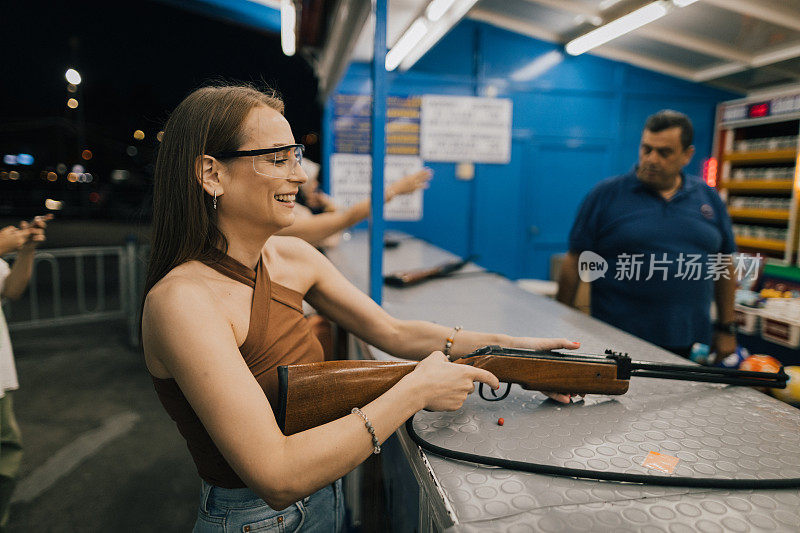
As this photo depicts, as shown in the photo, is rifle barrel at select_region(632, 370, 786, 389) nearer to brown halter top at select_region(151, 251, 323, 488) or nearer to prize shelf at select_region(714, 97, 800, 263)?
prize shelf at select_region(714, 97, 800, 263)

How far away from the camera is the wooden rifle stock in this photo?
34.4 inches

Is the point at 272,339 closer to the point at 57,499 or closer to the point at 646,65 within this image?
the point at 646,65

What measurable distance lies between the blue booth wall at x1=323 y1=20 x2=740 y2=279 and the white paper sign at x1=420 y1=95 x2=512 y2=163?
347mm

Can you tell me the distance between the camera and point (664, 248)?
5.92ft

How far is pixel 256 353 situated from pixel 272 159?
445mm

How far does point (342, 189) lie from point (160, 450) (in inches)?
121

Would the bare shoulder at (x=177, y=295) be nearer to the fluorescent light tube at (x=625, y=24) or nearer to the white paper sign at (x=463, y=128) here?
the fluorescent light tube at (x=625, y=24)

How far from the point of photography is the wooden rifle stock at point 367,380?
0.87m

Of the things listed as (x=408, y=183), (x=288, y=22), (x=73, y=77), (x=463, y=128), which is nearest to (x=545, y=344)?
(x=408, y=183)

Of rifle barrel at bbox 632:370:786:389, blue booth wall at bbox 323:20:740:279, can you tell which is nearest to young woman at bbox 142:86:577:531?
rifle barrel at bbox 632:370:786:389

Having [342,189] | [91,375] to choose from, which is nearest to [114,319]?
[91,375]

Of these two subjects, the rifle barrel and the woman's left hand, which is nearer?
the rifle barrel

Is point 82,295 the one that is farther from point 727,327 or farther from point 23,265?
point 727,327

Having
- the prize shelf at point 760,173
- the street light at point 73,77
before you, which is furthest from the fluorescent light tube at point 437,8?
the street light at point 73,77
